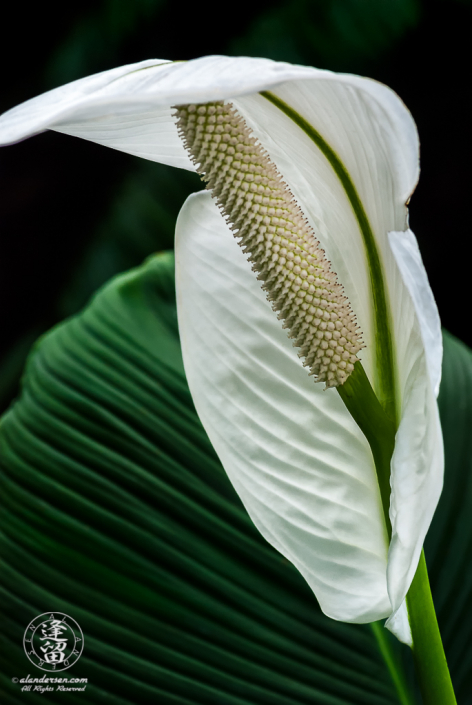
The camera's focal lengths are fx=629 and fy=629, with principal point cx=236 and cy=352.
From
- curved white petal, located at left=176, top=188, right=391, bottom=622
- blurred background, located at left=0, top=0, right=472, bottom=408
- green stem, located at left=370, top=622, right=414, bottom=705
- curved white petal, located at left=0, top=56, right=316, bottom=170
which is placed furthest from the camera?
blurred background, located at left=0, top=0, right=472, bottom=408

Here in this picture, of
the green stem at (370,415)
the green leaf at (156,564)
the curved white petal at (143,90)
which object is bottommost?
the green leaf at (156,564)

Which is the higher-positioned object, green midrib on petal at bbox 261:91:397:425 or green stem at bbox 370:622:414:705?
green midrib on petal at bbox 261:91:397:425

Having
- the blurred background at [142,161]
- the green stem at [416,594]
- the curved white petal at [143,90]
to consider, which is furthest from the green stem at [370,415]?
the blurred background at [142,161]

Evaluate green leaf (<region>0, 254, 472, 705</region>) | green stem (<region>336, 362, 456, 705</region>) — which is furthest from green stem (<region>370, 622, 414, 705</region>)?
green stem (<region>336, 362, 456, 705</region>)

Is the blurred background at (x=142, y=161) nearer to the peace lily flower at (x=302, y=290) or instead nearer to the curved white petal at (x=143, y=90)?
the peace lily flower at (x=302, y=290)

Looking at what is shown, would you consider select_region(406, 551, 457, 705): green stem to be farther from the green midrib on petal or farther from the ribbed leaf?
→ the ribbed leaf

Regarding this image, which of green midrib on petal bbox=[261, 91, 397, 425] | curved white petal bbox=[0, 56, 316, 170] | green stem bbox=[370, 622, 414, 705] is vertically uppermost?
curved white petal bbox=[0, 56, 316, 170]

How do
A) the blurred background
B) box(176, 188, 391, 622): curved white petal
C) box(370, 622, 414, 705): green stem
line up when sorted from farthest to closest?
the blurred background < box(370, 622, 414, 705): green stem < box(176, 188, 391, 622): curved white petal

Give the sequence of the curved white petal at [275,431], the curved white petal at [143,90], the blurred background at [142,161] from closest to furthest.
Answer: the curved white petal at [143,90] < the curved white petal at [275,431] < the blurred background at [142,161]
